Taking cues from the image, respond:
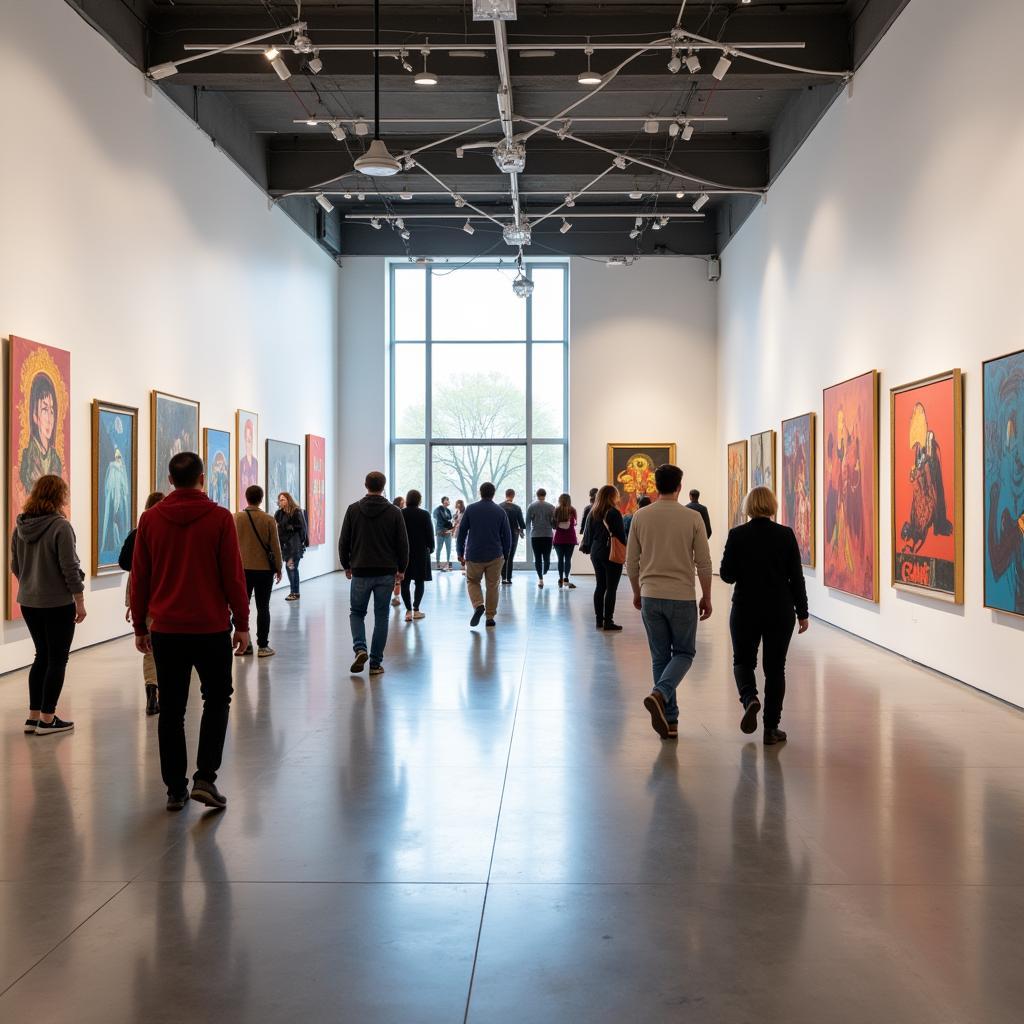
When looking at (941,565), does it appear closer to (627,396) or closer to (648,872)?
(648,872)

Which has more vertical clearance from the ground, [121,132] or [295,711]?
[121,132]

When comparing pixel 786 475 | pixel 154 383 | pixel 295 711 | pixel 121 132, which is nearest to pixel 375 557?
pixel 295 711

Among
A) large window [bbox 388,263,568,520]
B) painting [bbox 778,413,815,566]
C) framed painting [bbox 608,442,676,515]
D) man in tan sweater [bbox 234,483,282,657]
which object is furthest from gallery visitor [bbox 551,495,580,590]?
man in tan sweater [bbox 234,483,282,657]

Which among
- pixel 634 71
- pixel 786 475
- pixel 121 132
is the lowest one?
pixel 786 475

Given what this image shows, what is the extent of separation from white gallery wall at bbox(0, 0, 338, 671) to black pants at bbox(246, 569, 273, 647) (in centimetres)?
183

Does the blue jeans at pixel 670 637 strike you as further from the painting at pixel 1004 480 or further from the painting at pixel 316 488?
the painting at pixel 316 488

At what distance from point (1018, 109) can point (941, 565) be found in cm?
369

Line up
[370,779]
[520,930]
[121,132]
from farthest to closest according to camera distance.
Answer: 1. [121,132]
2. [370,779]
3. [520,930]

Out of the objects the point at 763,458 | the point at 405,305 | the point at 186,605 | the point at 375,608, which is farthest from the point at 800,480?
the point at 405,305

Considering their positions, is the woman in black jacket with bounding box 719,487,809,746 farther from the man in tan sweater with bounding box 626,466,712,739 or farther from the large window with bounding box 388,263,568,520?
the large window with bounding box 388,263,568,520

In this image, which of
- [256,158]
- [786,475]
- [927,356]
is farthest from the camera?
[256,158]

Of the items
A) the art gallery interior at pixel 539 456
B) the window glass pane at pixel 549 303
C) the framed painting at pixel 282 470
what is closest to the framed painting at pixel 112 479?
the art gallery interior at pixel 539 456

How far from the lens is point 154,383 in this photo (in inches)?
471

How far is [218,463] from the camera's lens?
45.8ft
